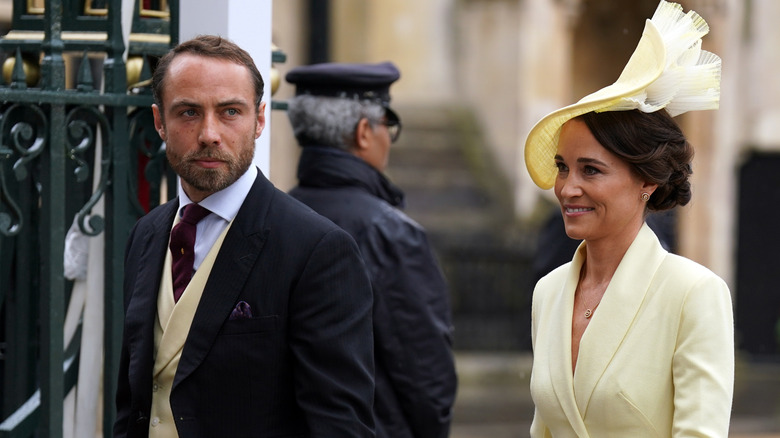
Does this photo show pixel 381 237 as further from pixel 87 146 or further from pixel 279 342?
pixel 279 342

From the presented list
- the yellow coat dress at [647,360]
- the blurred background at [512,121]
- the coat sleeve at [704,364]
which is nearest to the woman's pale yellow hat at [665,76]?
→ the yellow coat dress at [647,360]

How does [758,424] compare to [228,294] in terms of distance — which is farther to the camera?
[758,424]

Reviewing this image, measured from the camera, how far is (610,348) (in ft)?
9.07

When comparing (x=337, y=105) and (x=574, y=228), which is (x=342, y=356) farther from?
(x=337, y=105)

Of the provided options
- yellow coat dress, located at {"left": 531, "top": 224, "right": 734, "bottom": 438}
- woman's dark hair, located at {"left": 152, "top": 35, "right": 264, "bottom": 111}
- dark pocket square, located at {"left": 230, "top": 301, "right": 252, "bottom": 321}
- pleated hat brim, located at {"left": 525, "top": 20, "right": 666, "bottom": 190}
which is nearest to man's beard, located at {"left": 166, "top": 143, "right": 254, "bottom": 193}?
woman's dark hair, located at {"left": 152, "top": 35, "right": 264, "bottom": 111}

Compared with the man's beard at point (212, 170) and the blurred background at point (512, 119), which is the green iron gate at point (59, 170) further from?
the blurred background at point (512, 119)

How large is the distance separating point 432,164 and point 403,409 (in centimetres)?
947

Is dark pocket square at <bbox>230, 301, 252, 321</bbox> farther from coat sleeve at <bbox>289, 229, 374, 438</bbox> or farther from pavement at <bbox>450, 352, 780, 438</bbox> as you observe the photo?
pavement at <bbox>450, 352, 780, 438</bbox>

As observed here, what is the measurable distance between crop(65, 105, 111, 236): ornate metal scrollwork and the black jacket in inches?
32.7

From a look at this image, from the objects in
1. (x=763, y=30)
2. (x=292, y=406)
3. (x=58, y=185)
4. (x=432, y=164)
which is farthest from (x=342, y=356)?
(x=763, y=30)

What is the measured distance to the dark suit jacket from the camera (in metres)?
2.72

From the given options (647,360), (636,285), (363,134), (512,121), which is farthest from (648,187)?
(512,121)

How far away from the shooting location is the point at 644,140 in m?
2.79

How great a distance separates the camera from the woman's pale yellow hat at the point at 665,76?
2771mm
